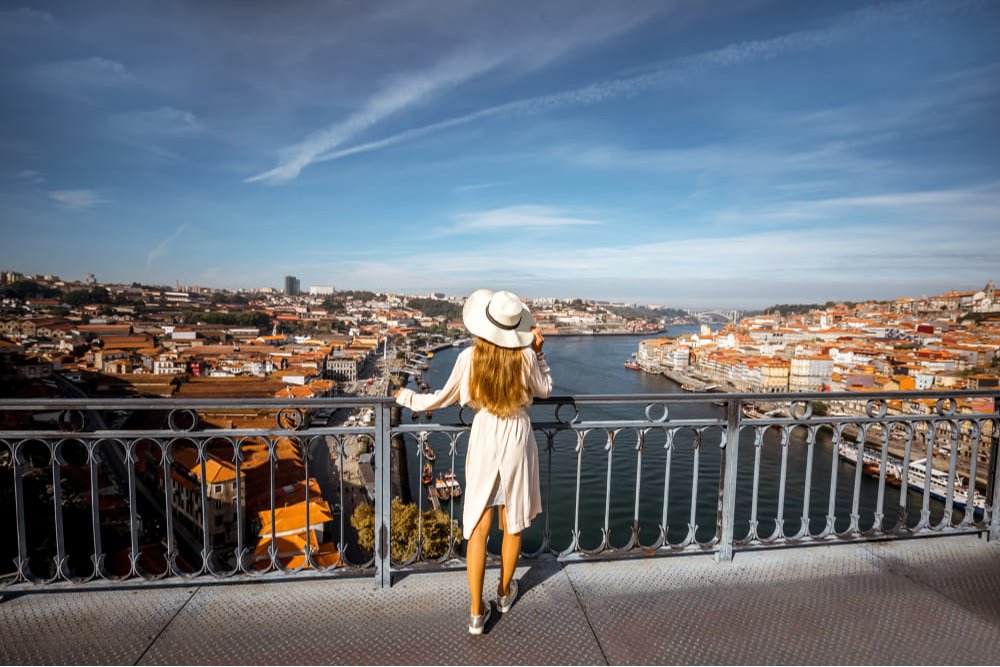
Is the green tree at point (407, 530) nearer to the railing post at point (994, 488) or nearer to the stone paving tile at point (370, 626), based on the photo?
the stone paving tile at point (370, 626)

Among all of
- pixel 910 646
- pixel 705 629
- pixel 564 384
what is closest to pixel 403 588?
pixel 705 629

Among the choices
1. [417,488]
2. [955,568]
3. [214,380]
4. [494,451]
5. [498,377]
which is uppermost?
[498,377]

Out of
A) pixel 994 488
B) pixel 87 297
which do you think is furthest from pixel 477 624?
pixel 87 297

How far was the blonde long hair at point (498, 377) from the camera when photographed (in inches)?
67.6

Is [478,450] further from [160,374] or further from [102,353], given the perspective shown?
[102,353]

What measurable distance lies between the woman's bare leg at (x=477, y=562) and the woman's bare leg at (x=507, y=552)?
0.20 ft

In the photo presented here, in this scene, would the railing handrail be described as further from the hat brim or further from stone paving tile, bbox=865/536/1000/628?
stone paving tile, bbox=865/536/1000/628

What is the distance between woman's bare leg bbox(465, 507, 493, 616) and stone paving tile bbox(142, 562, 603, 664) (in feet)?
0.42

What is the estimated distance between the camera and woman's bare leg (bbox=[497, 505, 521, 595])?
1.82 meters

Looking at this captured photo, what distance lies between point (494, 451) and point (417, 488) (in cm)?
1571

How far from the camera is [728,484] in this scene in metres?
2.42

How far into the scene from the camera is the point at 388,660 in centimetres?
168

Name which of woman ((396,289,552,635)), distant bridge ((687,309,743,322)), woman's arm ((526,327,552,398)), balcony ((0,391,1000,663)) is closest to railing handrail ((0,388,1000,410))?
balcony ((0,391,1000,663))

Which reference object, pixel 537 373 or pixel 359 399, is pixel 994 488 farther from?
pixel 359 399
